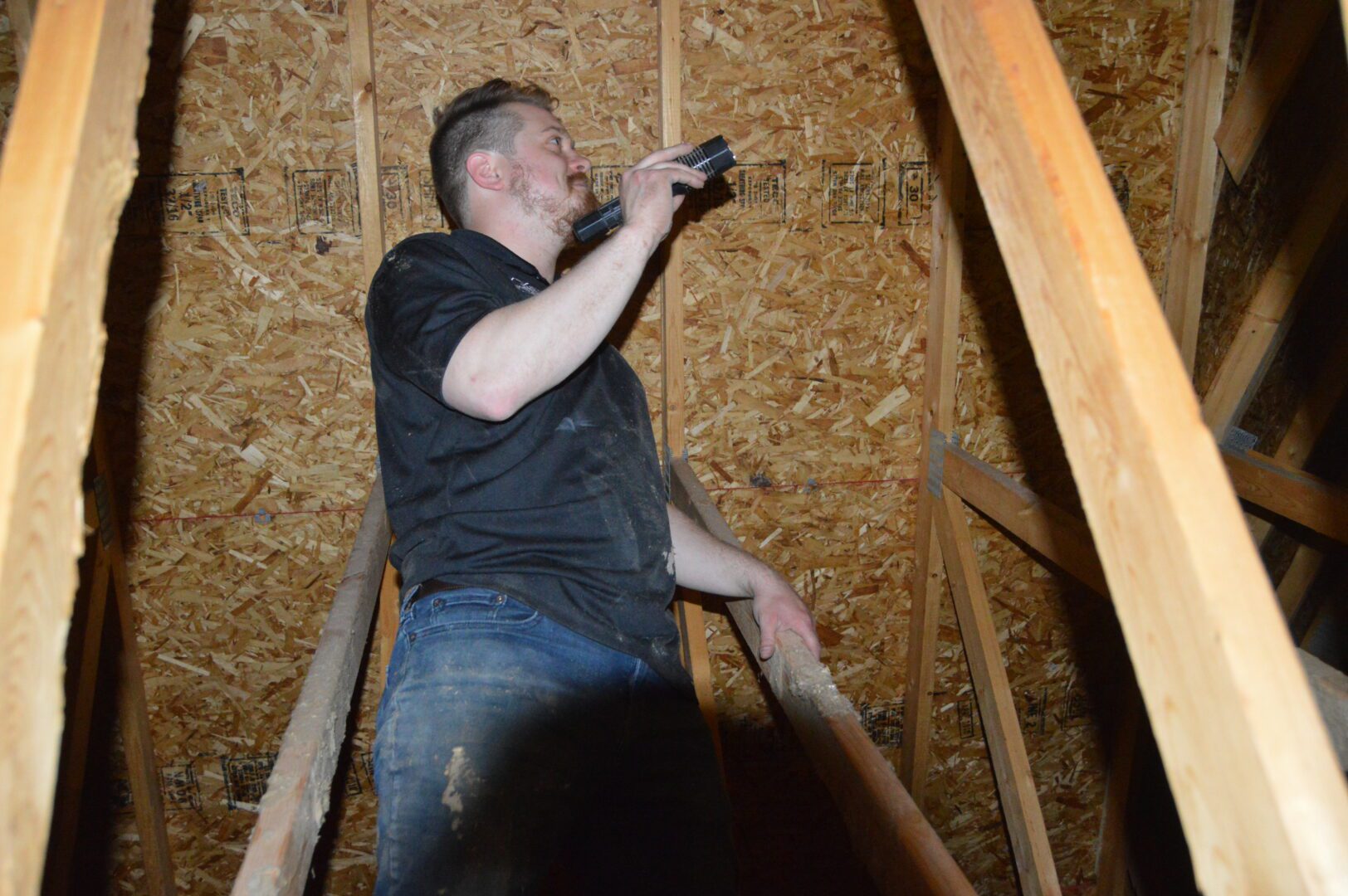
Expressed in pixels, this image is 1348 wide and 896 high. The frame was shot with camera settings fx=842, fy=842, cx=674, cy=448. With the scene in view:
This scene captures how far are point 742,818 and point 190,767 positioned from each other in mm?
1658

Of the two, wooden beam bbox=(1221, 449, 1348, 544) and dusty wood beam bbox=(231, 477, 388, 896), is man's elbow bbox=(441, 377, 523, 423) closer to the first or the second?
dusty wood beam bbox=(231, 477, 388, 896)

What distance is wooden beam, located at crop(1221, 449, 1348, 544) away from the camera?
1.79m

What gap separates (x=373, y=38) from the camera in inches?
79.1

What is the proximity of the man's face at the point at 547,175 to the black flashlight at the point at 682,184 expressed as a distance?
0.03 m

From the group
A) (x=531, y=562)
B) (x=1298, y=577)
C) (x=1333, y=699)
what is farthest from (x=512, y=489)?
(x=1298, y=577)

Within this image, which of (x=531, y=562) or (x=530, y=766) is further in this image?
(x=531, y=562)

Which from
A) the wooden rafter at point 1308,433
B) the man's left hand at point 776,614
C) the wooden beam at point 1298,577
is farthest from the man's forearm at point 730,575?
the wooden beam at point 1298,577

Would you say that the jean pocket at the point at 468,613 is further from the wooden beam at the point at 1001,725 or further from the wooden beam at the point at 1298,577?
the wooden beam at the point at 1298,577

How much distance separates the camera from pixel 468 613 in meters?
1.45

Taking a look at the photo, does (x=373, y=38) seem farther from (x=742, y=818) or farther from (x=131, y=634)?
(x=742, y=818)

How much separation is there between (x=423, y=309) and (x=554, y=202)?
47 cm

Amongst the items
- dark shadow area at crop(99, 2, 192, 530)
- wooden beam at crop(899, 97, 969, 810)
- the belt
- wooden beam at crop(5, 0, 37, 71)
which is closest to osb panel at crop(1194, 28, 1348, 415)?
wooden beam at crop(899, 97, 969, 810)

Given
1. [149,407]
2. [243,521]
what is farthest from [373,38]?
[243,521]

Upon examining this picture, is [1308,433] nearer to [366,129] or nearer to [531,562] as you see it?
[531,562]
